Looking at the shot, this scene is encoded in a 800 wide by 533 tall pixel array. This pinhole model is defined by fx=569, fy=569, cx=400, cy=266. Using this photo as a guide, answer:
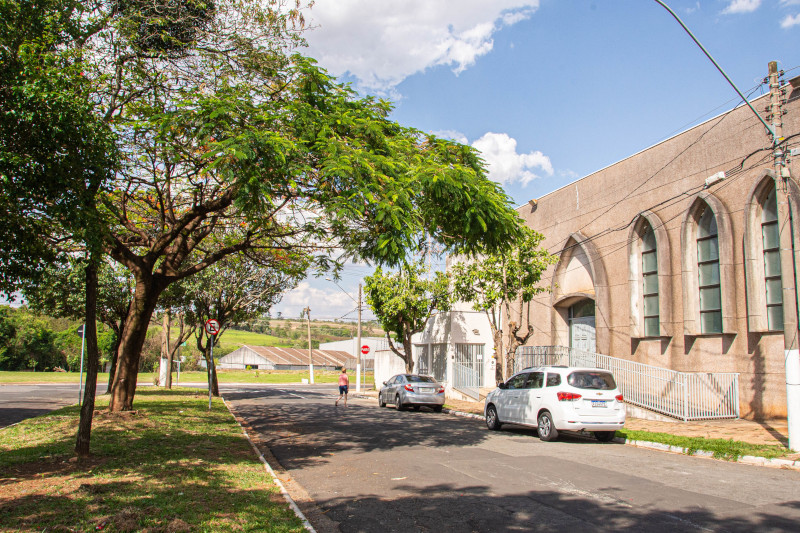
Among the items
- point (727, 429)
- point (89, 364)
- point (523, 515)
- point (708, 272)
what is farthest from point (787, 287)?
point (89, 364)

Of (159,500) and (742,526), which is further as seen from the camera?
(159,500)

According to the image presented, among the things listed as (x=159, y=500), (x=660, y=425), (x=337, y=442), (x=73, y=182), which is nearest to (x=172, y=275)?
(x=337, y=442)

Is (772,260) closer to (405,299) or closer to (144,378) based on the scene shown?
(405,299)

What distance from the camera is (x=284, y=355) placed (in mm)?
95188

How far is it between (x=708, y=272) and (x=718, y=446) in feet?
26.0

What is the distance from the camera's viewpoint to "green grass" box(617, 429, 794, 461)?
10.7 m

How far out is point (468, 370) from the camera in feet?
91.0

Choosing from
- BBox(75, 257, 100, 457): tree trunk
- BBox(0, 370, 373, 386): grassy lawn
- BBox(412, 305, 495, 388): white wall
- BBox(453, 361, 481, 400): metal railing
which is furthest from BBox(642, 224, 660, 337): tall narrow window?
BBox(0, 370, 373, 386): grassy lawn

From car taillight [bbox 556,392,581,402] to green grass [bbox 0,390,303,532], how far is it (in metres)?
6.83

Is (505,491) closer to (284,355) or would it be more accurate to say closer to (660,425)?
(660,425)

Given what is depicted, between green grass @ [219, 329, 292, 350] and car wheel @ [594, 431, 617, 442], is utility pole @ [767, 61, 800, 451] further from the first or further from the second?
green grass @ [219, 329, 292, 350]

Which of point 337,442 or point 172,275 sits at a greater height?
point 172,275

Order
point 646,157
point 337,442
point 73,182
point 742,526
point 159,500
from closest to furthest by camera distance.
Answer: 1. point 742,526
2. point 159,500
3. point 73,182
4. point 337,442
5. point 646,157

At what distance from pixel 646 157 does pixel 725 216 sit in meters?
4.15
